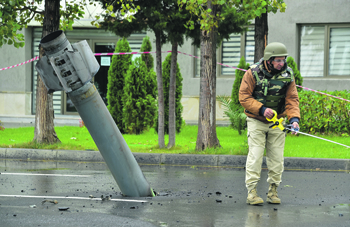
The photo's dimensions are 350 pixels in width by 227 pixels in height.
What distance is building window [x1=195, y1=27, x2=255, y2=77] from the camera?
17578mm

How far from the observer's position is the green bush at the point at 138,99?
13459mm

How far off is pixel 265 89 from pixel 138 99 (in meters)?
8.12

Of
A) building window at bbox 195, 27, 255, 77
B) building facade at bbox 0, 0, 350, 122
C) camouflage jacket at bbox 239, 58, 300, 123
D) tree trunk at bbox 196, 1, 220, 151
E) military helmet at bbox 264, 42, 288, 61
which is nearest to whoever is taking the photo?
military helmet at bbox 264, 42, 288, 61

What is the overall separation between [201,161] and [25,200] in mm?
4279

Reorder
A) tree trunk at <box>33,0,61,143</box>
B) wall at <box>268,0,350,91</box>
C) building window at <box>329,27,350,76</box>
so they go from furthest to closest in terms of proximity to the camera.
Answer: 1. building window at <box>329,27,350,76</box>
2. wall at <box>268,0,350,91</box>
3. tree trunk at <box>33,0,61,143</box>

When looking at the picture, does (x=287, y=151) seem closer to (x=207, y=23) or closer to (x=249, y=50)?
(x=207, y=23)

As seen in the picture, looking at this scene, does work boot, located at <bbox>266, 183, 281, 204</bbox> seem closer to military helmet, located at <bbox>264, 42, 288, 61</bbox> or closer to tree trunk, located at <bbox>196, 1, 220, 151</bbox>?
military helmet, located at <bbox>264, 42, 288, 61</bbox>

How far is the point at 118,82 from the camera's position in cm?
1414

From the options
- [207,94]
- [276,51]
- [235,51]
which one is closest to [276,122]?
[276,51]

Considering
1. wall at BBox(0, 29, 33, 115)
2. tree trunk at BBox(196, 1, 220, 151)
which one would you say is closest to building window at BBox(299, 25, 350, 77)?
tree trunk at BBox(196, 1, 220, 151)

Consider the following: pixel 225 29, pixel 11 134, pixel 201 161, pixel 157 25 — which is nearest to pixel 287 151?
pixel 201 161

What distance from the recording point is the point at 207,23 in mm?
9016

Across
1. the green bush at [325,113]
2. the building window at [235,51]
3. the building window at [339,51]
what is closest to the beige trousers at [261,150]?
the green bush at [325,113]

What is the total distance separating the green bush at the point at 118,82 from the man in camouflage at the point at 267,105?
8.56 metres
